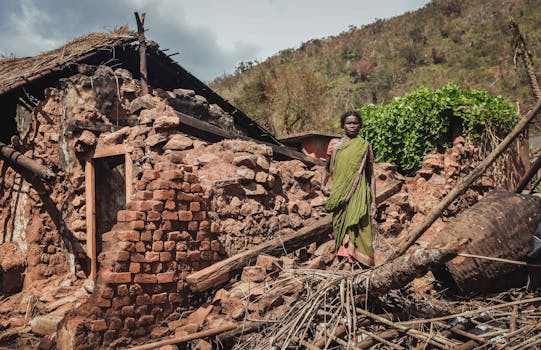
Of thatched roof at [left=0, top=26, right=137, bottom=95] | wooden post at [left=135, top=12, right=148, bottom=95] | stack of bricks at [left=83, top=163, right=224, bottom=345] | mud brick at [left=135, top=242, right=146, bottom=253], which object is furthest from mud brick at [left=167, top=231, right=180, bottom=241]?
thatched roof at [left=0, top=26, right=137, bottom=95]

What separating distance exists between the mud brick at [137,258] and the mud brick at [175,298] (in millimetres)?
430

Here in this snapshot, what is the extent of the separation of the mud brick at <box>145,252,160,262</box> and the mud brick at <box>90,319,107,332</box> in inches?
22.7

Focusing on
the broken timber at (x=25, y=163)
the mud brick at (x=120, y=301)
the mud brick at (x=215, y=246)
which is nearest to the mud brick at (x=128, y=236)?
the mud brick at (x=120, y=301)

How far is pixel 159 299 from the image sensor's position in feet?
11.8

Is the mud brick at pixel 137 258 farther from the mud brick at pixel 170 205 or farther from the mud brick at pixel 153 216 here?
the mud brick at pixel 170 205

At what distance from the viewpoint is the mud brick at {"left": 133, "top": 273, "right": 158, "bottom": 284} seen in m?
3.46

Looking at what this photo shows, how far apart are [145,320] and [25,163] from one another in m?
3.45

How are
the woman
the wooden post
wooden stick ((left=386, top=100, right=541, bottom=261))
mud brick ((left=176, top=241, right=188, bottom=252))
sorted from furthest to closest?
1. the wooden post
2. mud brick ((left=176, top=241, right=188, bottom=252))
3. the woman
4. wooden stick ((left=386, top=100, right=541, bottom=261))

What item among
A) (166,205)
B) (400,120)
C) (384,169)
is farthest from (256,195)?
(400,120)

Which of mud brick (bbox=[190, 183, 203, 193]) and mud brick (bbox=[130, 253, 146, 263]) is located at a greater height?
mud brick (bbox=[190, 183, 203, 193])

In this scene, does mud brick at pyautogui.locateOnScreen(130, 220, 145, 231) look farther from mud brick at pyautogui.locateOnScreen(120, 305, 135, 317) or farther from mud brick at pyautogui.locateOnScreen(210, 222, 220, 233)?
mud brick at pyautogui.locateOnScreen(210, 222, 220, 233)

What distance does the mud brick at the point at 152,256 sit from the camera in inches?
139

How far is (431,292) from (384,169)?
9.91 ft

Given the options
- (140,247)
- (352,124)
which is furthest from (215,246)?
(352,124)
